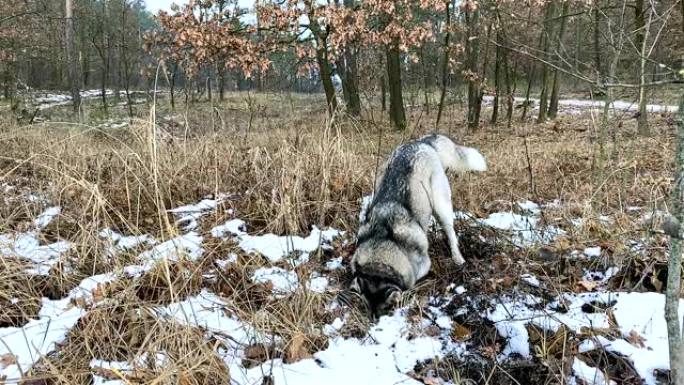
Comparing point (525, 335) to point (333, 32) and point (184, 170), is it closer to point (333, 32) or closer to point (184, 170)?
point (184, 170)

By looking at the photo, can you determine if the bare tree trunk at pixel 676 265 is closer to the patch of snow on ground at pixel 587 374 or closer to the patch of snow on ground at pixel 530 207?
the patch of snow on ground at pixel 587 374

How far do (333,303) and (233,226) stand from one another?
1333 millimetres

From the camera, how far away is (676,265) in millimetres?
1860

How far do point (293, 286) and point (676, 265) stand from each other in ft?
7.09

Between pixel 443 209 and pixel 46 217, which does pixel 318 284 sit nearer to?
pixel 443 209

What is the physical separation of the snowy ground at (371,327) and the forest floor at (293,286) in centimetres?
1

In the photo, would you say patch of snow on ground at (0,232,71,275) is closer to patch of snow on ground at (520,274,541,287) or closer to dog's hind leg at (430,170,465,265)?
dog's hind leg at (430,170,465,265)

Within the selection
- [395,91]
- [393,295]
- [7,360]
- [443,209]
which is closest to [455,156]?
[443,209]

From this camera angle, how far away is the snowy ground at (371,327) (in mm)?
2461

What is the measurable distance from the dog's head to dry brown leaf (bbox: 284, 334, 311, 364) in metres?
0.54

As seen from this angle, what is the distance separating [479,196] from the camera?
4.86 meters

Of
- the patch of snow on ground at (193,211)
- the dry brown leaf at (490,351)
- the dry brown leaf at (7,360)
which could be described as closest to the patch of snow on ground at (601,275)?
the dry brown leaf at (490,351)

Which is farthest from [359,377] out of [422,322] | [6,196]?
[6,196]

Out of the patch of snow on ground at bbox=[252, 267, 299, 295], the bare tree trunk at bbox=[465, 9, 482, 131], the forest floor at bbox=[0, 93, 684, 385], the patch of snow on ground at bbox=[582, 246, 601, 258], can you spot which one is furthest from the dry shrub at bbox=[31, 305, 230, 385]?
the bare tree trunk at bbox=[465, 9, 482, 131]
